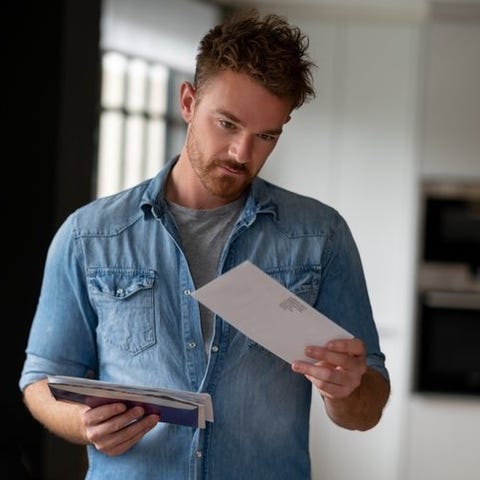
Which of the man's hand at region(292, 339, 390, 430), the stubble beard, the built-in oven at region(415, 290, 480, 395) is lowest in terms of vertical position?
the built-in oven at region(415, 290, 480, 395)

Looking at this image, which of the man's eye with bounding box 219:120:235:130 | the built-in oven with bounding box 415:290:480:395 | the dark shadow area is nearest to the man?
the man's eye with bounding box 219:120:235:130

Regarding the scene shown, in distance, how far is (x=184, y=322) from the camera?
160 centimetres

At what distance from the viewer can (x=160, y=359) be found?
1585mm

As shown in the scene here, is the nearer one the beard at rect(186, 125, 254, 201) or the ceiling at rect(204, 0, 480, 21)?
the beard at rect(186, 125, 254, 201)

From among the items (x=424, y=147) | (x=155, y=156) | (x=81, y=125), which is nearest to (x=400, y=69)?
(x=424, y=147)

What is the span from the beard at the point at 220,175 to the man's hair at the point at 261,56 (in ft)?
0.38

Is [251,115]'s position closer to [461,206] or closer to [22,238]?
[22,238]

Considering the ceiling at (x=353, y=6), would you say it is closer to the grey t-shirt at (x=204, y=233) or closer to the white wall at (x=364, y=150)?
the white wall at (x=364, y=150)

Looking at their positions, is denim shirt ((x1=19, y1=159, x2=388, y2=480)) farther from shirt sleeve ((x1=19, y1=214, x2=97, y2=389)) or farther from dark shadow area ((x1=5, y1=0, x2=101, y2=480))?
dark shadow area ((x1=5, y1=0, x2=101, y2=480))

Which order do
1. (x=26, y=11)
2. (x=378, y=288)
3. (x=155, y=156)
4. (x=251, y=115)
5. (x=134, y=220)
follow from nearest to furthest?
1. (x=251, y=115)
2. (x=134, y=220)
3. (x=26, y=11)
4. (x=155, y=156)
5. (x=378, y=288)

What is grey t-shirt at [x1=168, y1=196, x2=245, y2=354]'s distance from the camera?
1639 mm

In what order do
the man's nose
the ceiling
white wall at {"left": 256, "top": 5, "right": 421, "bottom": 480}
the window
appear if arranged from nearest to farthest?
the man's nose, the window, the ceiling, white wall at {"left": 256, "top": 5, "right": 421, "bottom": 480}

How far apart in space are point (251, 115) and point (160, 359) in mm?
391

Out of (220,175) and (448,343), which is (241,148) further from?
(448,343)
